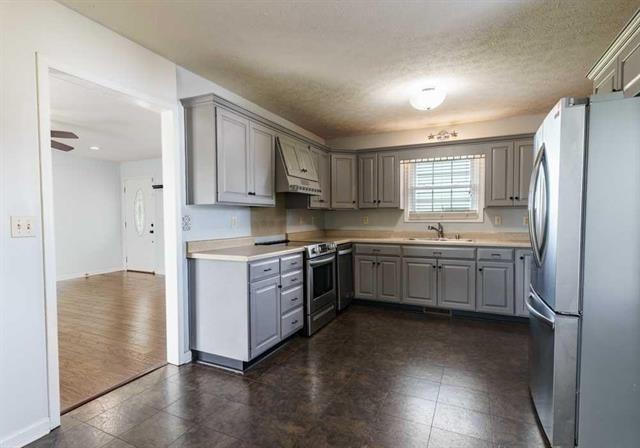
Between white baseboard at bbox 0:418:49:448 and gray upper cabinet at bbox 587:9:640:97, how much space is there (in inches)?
144

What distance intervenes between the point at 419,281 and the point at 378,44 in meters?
2.81

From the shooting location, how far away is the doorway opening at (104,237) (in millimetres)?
2762

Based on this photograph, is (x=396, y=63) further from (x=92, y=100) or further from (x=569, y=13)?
(x=92, y=100)

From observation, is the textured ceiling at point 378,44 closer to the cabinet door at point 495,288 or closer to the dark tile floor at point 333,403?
the cabinet door at point 495,288

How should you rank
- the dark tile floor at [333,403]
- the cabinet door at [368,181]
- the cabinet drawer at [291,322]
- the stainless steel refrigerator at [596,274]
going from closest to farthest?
the stainless steel refrigerator at [596,274] → the dark tile floor at [333,403] → the cabinet drawer at [291,322] → the cabinet door at [368,181]

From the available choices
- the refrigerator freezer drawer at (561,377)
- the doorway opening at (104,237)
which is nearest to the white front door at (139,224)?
the doorway opening at (104,237)

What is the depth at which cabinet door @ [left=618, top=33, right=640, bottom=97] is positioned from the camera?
162 cm

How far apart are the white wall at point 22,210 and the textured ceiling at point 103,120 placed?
0.86ft

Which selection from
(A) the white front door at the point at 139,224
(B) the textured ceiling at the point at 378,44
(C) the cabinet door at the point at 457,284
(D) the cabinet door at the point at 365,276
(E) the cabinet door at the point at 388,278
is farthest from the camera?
(A) the white front door at the point at 139,224

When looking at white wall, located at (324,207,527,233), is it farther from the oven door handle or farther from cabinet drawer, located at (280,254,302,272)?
cabinet drawer, located at (280,254,302,272)

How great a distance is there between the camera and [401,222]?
482cm

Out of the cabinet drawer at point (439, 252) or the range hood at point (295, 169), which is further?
the cabinet drawer at point (439, 252)

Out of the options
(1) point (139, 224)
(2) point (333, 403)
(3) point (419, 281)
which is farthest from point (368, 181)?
(1) point (139, 224)

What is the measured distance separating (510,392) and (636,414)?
2.63ft
